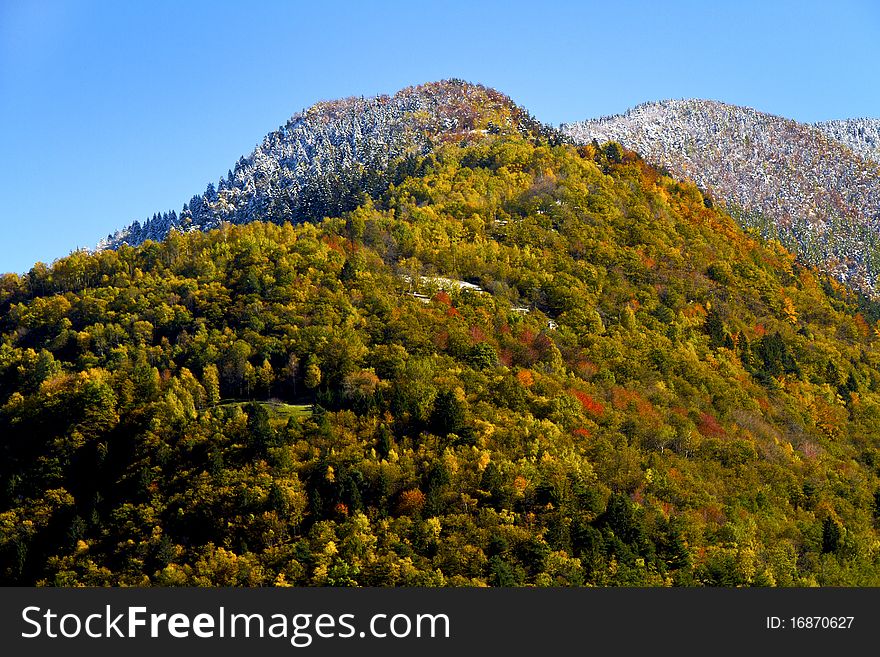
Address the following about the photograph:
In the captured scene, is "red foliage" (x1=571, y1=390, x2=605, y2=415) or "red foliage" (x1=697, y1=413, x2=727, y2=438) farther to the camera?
Result: "red foliage" (x1=697, y1=413, x2=727, y2=438)

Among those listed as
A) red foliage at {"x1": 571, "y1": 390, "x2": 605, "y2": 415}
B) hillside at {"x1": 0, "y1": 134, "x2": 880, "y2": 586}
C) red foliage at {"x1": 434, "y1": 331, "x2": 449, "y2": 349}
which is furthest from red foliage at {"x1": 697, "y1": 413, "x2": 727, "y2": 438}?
red foliage at {"x1": 434, "y1": 331, "x2": 449, "y2": 349}

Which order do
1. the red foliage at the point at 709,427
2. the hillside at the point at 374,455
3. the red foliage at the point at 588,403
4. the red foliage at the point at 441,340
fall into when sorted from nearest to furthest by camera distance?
the hillside at the point at 374,455 < the red foliage at the point at 588,403 < the red foliage at the point at 441,340 < the red foliage at the point at 709,427

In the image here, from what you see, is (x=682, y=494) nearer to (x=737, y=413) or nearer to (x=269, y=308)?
(x=737, y=413)

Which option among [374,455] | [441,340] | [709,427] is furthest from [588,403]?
[374,455]

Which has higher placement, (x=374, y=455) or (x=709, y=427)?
(x=709, y=427)

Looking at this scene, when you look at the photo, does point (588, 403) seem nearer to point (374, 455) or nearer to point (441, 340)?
point (441, 340)

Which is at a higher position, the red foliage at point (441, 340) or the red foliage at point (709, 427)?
the red foliage at point (441, 340)

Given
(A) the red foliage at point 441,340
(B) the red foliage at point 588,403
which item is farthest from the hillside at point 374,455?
(B) the red foliage at point 588,403

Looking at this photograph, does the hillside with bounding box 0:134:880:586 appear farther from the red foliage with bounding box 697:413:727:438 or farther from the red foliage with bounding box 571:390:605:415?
the red foliage with bounding box 571:390:605:415

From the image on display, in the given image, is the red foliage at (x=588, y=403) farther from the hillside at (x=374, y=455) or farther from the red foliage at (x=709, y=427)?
the red foliage at (x=709, y=427)

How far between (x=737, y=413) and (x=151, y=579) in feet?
393

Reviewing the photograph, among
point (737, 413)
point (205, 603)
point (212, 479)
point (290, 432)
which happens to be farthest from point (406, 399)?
point (737, 413)

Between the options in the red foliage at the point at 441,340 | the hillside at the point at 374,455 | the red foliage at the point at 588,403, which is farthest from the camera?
the red foliage at the point at 441,340

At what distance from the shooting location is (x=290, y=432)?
144250 mm
